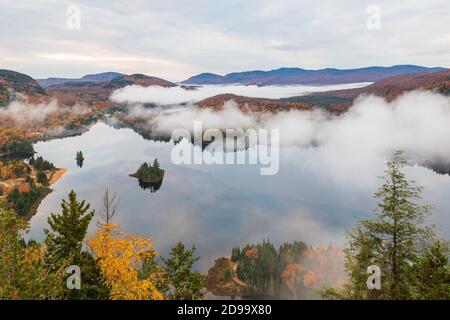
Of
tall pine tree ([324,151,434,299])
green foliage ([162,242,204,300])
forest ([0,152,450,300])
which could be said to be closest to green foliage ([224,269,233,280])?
green foliage ([162,242,204,300])

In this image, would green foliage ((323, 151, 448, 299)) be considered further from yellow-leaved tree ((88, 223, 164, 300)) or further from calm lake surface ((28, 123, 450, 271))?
calm lake surface ((28, 123, 450, 271))

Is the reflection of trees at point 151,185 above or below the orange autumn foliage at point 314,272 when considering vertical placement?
above

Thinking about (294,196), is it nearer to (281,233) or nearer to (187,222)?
(281,233)

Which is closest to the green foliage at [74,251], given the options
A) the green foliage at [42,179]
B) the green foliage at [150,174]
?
the green foliage at [42,179]

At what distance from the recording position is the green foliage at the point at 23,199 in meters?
102

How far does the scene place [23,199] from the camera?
10781cm

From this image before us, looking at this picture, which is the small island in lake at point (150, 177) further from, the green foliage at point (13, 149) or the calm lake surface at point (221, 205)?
the green foliage at point (13, 149)

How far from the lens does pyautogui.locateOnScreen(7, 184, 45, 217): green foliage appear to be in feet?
335

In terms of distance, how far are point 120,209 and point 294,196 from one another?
278ft

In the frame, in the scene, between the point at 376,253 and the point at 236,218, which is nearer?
the point at 376,253

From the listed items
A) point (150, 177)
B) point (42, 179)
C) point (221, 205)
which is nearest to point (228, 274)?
point (221, 205)

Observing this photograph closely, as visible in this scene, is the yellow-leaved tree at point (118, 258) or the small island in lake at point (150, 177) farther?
the small island in lake at point (150, 177)
